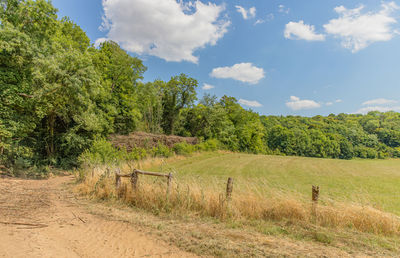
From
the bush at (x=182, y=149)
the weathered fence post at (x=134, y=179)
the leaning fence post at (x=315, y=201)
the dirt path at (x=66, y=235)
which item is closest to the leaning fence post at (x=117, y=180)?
the weathered fence post at (x=134, y=179)

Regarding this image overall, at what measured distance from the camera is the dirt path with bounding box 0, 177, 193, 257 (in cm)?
399

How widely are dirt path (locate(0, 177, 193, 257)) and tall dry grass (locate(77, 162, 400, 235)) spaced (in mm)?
1421

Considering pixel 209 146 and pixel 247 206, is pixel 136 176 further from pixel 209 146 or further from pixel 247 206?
pixel 209 146

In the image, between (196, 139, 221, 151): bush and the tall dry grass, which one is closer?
the tall dry grass

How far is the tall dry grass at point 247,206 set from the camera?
538 cm

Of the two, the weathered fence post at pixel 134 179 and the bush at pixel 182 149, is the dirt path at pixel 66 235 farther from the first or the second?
the bush at pixel 182 149

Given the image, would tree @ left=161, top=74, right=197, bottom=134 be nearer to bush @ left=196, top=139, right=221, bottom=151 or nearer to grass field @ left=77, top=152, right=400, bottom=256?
bush @ left=196, top=139, right=221, bottom=151

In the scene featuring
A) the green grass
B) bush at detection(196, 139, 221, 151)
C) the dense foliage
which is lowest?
the green grass

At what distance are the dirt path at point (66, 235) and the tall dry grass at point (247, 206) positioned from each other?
4.66 ft

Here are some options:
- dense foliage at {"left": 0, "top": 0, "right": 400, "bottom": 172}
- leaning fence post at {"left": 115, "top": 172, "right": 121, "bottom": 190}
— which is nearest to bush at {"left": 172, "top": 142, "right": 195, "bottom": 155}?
dense foliage at {"left": 0, "top": 0, "right": 400, "bottom": 172}

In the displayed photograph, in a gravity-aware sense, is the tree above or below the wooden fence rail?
above

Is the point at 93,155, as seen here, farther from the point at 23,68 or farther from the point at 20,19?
the point at 20,19

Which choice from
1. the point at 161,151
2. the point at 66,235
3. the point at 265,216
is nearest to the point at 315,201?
the point at 265,216

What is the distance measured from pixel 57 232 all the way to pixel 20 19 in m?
15.0
